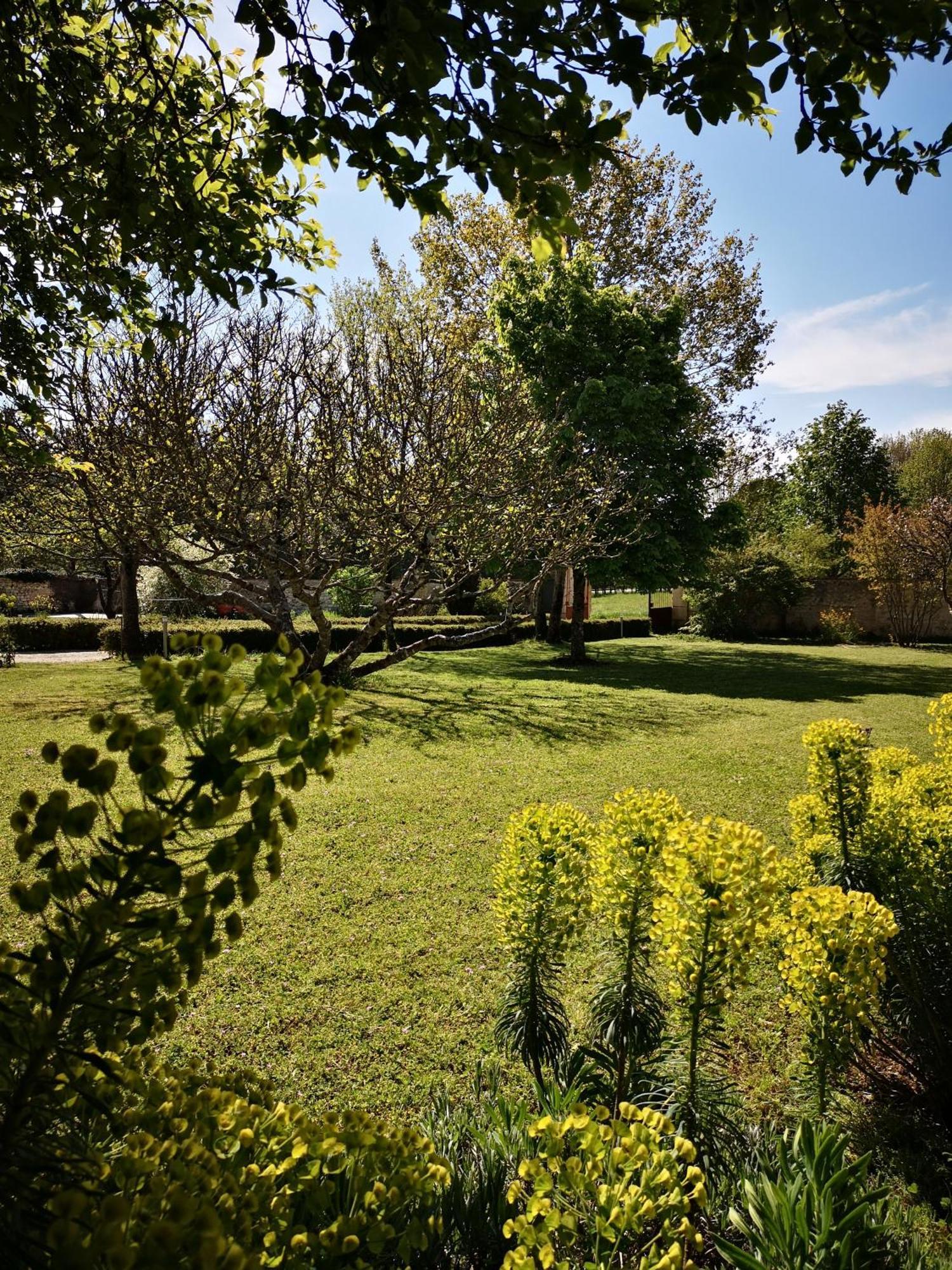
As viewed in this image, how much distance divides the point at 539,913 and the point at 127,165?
4.07m

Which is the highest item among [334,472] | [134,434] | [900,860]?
[134,434]

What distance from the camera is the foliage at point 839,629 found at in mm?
24797

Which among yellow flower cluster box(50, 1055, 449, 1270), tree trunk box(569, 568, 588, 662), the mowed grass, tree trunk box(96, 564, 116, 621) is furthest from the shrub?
tree trunk box(96, 564, 116, 621)

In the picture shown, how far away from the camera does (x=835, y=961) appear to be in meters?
2.37

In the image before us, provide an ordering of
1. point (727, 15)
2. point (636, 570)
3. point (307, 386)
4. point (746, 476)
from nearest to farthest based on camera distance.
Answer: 1. point (727, 15)
2. point (307, 386)
3. point (636, 570)
4. point (746, 476)

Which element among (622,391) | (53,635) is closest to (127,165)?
(622,391)

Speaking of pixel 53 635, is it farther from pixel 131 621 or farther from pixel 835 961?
pixel 835 961

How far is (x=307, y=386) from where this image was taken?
8.59 metres

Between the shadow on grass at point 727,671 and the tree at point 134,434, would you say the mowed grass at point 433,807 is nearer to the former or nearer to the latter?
the shadow on grass at point 727,671

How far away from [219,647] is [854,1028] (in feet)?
9.27

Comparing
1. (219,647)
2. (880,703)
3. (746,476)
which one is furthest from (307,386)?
(746,476)

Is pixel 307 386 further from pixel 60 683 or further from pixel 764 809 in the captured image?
pixel 60 683

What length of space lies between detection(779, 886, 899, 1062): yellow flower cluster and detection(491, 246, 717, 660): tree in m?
12.5

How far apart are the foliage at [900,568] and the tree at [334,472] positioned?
17.0 metres
